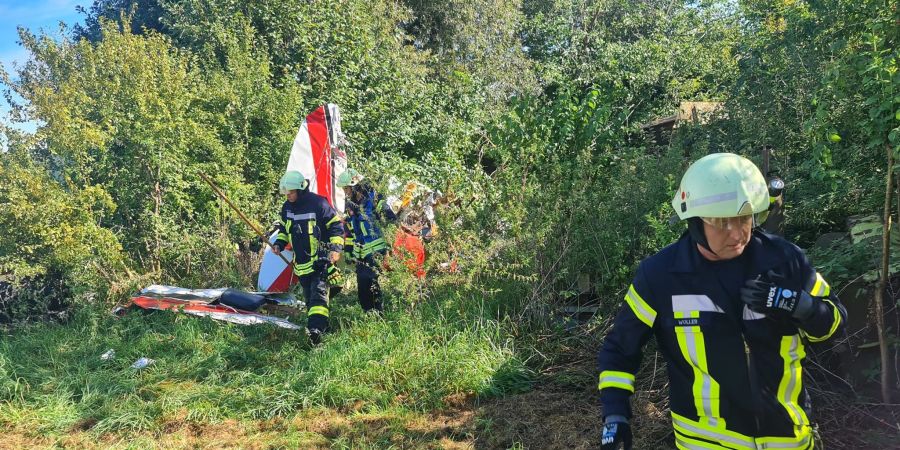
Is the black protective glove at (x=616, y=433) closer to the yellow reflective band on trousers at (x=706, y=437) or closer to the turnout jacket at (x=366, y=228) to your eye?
the yellow reflective band on trousers at (x=706, y=437)

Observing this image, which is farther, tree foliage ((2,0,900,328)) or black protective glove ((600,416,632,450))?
tree foliage ((2,0,900,328))

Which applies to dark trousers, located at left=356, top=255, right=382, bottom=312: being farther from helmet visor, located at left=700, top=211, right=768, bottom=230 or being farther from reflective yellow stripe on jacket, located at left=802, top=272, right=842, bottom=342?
reflective yellow stripe on jacket, located at left=802, top=272, right=842, bottom=342

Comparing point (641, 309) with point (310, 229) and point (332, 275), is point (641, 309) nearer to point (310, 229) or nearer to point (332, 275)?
point (332, 275)

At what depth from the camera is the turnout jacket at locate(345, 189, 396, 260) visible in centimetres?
634

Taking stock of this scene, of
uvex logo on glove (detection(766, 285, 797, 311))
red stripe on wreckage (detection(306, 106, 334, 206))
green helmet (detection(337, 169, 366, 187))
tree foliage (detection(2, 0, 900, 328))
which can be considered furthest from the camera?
red stripe on wreckage (detection(306, 106, 334, 206))

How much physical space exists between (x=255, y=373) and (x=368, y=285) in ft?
5.89

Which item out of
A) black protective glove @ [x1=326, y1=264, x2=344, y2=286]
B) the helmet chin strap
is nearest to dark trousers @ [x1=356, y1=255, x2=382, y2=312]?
black protective glove @ [x1=326, y1=264, x2=344, y2=286]

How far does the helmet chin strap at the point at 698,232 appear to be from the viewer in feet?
6.27

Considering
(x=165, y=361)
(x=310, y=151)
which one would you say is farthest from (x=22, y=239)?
(x=310, y=151)

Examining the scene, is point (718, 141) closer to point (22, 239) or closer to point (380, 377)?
point (380, 377)

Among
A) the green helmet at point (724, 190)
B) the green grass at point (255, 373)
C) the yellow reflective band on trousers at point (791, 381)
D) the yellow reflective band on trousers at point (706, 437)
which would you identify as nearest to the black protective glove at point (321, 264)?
the green grass at point (255, 373)

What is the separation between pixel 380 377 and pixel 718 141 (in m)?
5.35

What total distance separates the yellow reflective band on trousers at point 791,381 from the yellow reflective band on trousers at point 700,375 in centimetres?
20

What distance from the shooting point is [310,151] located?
8953 mm
